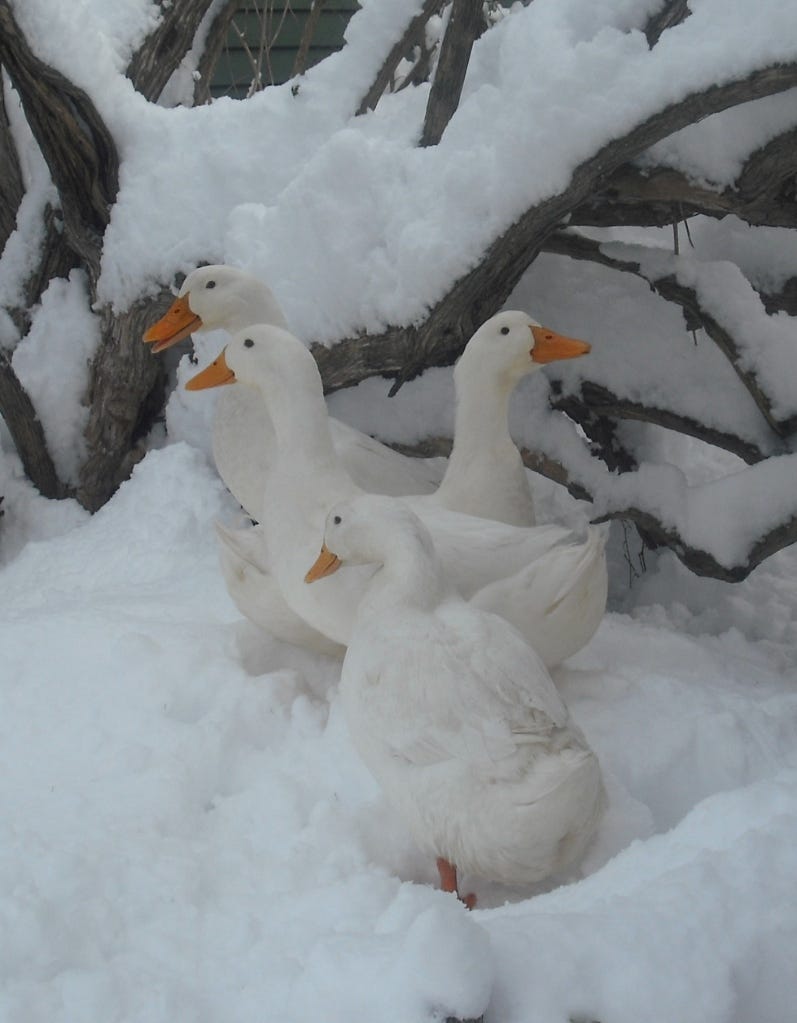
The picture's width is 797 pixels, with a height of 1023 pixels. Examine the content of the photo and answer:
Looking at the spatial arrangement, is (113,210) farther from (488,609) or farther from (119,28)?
(488,609)

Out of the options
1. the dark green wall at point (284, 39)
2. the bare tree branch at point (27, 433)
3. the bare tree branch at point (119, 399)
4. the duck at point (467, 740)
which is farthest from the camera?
the dark green wall at point (284, 39)

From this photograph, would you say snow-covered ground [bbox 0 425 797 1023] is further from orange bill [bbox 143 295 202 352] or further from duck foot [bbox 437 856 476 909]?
orange bill [bbox 143 295 202 352]

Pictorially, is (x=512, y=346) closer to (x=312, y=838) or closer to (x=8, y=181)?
(x=312, y=838)

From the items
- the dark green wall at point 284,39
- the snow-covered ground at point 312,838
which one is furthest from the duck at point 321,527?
the dark green wall at point 284,39

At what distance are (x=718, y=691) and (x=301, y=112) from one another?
2.43 m

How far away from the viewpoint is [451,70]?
331 centimetres

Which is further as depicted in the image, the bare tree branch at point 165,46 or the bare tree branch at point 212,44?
the bare tree branch at point 212,44

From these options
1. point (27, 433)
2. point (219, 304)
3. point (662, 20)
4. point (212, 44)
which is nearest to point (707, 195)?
point (662, 20)

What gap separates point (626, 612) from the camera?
152 inches

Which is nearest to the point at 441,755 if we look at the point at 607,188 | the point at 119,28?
the point at 607,188

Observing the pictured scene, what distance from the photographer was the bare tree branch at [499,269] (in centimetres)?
248

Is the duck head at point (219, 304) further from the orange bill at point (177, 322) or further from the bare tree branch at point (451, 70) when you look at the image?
the bare tree branch at point (451, 70)

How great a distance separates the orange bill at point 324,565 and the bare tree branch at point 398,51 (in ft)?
Result: 6.73

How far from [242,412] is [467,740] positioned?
1.61m
